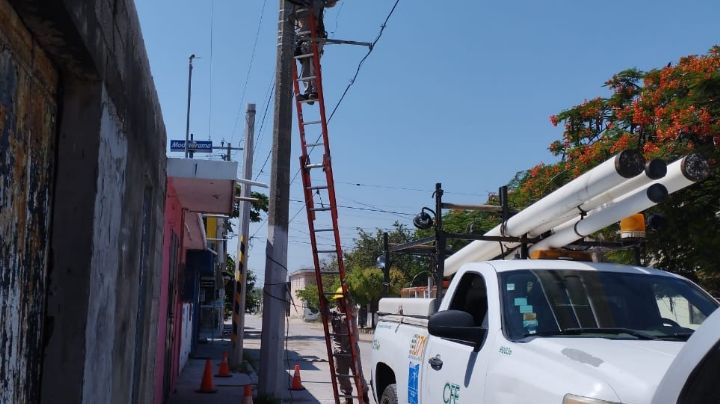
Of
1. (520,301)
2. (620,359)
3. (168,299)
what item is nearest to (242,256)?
(168,299)

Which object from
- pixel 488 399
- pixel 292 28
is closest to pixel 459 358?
pixel 488 399

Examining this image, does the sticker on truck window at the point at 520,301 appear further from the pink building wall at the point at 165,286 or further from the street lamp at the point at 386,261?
the pink building wall at the point at 165,286

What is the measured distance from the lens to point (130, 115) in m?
4.88

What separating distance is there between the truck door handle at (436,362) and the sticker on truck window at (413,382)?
1.42ft

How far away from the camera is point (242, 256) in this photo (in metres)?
17.6

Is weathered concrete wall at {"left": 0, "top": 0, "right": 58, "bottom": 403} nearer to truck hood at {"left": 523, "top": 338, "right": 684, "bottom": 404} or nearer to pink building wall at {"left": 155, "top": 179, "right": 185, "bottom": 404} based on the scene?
truck hood at {"left": 523, "top": 338, "right": 684, "bottom": 404}

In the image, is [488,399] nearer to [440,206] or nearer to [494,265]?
[494,265]

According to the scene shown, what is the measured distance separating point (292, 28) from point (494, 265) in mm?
6001

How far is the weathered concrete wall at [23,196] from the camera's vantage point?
290 centimetres

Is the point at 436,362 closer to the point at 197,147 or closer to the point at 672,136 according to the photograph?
the point at 672,136

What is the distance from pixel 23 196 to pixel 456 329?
265cm

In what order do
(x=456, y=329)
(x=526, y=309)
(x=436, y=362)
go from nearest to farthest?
(x=456, y=329)
(x=526, y=309)
(x=436, y=362)

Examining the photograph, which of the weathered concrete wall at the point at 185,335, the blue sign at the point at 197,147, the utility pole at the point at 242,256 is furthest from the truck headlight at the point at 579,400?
the blue sign at the point at 197,147

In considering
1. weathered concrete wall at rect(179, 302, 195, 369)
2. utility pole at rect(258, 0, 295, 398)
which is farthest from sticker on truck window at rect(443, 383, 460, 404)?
weathered concrete wall at rect(179, 302, 195, 369)
